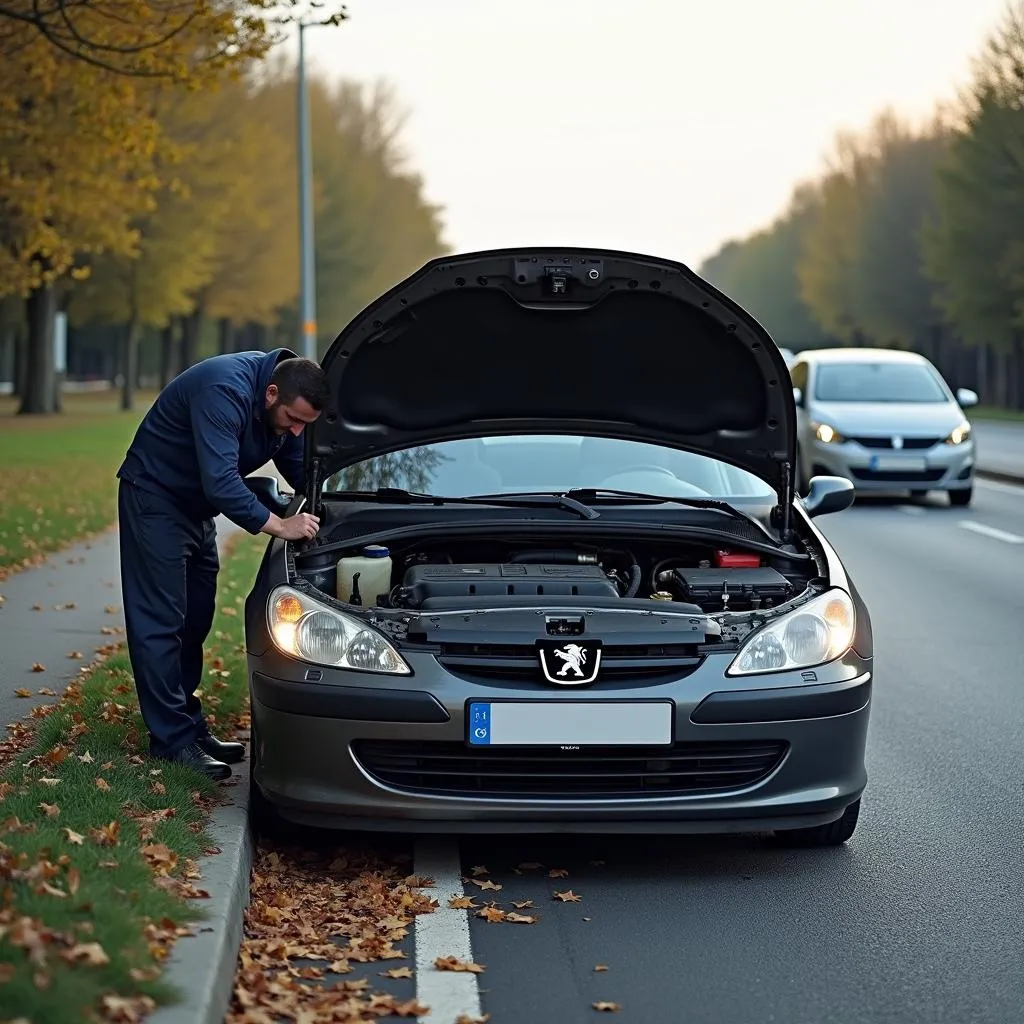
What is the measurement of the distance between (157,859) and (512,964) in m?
0.99

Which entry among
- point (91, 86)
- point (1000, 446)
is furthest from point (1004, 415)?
point (91, 86)

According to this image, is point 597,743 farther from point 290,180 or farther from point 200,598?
point 290,180

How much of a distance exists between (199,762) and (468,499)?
1.30 metres

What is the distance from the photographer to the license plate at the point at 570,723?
5.40 m

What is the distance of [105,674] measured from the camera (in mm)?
8469

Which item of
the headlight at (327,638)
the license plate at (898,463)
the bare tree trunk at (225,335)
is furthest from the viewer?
the bare tree trunk at (225,335)

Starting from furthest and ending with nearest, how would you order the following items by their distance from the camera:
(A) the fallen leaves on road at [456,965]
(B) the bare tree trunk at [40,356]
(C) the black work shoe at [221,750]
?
1. (B) the bare tree trunk at [40,356]
2. (C) the black work shoe at [221,750]
3. (A) the fallen leaves on road at [456,965]

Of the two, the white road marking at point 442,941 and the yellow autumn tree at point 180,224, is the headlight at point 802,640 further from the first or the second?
the yellow autumn tree at point 180,224

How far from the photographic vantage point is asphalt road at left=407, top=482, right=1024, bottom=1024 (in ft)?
14.8

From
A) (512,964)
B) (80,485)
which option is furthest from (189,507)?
(80,485)

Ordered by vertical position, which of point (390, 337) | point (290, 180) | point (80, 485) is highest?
point (290, 180)

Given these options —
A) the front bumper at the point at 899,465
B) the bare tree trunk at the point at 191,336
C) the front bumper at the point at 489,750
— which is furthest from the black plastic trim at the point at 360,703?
the bare tree trunk at the point at 191,336

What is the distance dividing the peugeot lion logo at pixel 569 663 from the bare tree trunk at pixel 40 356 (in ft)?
117

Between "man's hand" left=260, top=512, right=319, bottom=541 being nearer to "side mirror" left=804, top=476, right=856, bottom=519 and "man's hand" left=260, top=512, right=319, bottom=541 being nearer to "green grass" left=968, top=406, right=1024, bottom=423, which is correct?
"side mirror" left=804, top=476, right=856, bottom=519
